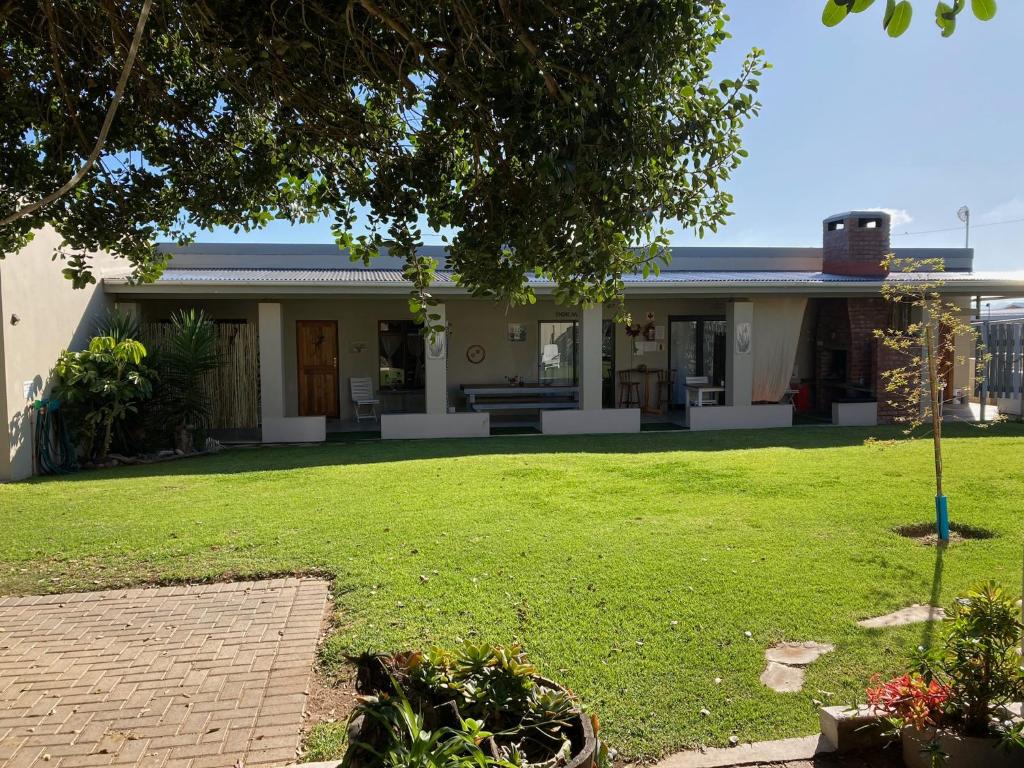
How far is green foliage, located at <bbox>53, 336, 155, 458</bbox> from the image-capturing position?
1092 centimetres

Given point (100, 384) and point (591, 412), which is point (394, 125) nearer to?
point (100, 384)

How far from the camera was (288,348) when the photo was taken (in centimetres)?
1642

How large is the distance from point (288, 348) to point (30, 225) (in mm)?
12126

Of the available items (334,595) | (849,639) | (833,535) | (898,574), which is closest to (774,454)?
(833,535)

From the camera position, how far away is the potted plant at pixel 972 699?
294 centimetres

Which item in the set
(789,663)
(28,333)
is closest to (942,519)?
(789,663)

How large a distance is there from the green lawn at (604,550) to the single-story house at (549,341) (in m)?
3.25

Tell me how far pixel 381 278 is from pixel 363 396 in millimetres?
3587

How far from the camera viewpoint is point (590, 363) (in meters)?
14.5

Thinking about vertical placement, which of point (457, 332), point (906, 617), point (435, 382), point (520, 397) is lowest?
point (906, 617)

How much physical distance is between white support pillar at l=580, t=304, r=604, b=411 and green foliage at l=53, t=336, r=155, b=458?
24.8 ft

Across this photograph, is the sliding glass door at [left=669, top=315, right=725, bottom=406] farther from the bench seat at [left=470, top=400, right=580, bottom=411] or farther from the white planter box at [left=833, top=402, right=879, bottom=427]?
the white planter box at [left=833, top=402, right=879, bottom=427]

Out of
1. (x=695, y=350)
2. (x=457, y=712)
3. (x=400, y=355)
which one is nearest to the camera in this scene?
(x=457, y=712)

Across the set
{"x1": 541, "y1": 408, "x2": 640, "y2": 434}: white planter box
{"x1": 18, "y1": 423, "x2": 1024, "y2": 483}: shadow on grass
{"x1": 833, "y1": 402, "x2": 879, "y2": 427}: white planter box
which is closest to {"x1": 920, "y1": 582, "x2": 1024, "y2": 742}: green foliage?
{"x1": 18, "y1": 423, "x2": 1024, "y2": 483}: shadow on grass
